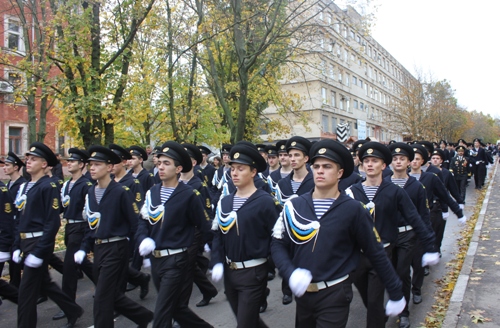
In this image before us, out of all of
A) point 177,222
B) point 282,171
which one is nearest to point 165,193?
point 177,222

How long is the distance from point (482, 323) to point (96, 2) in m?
11.0

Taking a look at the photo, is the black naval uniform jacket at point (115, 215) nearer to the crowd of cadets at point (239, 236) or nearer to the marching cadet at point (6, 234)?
the crowd of cadets at point (239, 236)

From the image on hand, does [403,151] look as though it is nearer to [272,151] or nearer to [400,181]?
[400,181]

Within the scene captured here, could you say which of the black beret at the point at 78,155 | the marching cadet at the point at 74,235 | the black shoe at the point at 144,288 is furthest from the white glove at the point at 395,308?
the black beret at the point at 78,155

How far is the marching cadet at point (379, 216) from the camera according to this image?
452 cm

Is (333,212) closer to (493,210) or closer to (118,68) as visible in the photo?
(118,68)

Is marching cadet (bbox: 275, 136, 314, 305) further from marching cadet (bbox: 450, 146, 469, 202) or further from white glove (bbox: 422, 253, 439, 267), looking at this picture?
Answer: marching cadet (bbox: 450, 146, 469, 202)

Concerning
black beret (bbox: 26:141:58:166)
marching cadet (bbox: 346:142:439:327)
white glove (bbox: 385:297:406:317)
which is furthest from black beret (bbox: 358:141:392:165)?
black beret (bbox: 26:141:58:166)

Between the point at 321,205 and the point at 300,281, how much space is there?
2.14 feet

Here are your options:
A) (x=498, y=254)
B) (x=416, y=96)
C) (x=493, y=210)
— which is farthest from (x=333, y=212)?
(x=416, y=96)

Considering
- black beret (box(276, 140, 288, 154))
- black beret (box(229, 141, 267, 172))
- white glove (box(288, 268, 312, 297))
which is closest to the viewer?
white glove (box(288, 268, 312, 297))

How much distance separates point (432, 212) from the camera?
7.88m

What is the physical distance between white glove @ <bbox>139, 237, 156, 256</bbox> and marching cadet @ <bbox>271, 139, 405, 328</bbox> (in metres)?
1.53

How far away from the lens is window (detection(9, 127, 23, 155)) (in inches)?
1107
